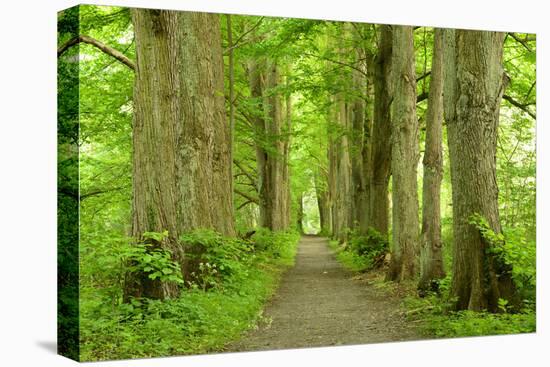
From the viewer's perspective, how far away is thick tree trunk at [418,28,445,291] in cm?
955

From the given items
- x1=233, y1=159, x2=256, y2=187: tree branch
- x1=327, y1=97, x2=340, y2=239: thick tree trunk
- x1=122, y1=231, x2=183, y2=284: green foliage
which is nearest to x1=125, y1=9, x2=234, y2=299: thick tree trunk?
x1=122, y1=231, x2=183, y2=284: green foliage

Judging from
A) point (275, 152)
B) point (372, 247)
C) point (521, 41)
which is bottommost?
point (372, 247)

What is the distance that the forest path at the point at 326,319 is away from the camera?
741 centimetres

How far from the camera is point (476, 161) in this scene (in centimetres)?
771

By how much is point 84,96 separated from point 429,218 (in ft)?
16.0

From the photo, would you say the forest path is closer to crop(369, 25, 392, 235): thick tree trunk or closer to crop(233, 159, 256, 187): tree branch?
crop(369, 25, 392, 235): thick tree trunk

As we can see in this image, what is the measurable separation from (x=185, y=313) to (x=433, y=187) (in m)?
4.20

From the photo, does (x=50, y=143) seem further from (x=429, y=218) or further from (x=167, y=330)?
(x=429, y=218)

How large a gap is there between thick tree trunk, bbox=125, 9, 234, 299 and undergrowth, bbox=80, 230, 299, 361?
0.96 ft

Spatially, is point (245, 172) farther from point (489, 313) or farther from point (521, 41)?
point (489, 313)

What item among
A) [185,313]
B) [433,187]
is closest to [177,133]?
[185,313]

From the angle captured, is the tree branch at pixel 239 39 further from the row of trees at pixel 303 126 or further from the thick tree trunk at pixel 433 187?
the thick tree trunk at pixel 433 187

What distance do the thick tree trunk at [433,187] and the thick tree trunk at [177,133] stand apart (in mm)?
2815

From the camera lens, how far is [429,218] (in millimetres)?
9711
